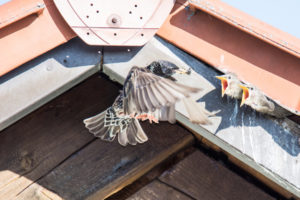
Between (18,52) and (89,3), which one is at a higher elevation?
(89,3)

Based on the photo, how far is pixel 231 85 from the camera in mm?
2559

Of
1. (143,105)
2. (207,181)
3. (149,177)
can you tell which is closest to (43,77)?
(143,105)

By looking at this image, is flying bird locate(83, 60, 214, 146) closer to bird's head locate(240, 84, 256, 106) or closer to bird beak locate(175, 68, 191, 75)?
bird beak locate(175, 68, 191, 75)

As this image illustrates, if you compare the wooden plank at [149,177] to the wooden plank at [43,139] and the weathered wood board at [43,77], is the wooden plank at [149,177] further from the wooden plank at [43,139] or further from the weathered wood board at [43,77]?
the weathered wood board at [43,77]

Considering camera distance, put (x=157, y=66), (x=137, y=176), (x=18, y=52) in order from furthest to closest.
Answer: (x=137, y=176) → (x=157, y=66) → (x=18, y=52)

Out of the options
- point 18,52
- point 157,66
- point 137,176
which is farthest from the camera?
point 137,176

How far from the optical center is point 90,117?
3143mm

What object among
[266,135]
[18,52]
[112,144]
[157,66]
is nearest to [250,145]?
[266,135]

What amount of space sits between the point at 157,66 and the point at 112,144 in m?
0.56

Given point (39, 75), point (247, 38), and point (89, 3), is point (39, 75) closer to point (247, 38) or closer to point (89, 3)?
point (89, 3)

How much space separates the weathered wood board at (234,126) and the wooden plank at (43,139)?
19.9 inches

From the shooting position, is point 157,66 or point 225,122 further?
point 157,66

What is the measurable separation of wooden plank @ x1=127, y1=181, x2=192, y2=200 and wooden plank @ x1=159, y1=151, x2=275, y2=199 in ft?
0.09

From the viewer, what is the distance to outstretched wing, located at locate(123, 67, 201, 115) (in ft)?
8.61
